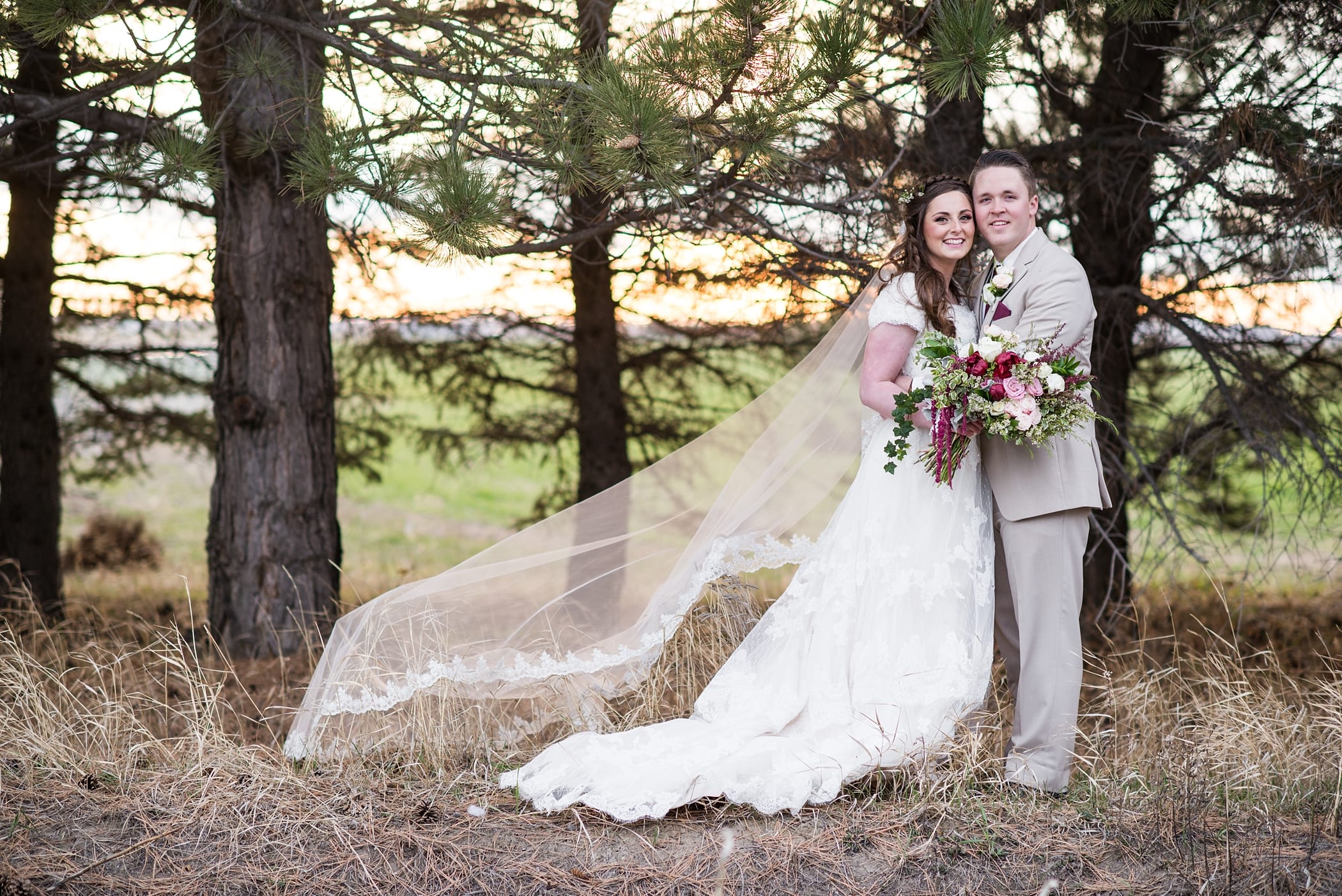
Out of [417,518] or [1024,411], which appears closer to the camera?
[1024,411]

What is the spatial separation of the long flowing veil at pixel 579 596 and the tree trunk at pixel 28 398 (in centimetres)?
485

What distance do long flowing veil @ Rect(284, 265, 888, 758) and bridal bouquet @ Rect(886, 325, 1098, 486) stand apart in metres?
0.70

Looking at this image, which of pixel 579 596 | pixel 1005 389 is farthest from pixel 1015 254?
pixel 579 596

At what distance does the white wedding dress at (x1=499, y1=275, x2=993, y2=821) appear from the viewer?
11.7 ft

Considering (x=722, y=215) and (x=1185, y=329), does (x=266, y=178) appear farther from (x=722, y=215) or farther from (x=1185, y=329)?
(x=1185, y=329)

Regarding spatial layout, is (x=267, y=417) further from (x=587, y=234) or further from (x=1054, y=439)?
(x=1054, y=439)

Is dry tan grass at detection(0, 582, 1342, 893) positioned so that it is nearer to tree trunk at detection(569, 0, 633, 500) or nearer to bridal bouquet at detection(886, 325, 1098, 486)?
bridal bouquet at detection(886, 325, 1098, 486)

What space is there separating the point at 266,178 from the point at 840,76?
358cm

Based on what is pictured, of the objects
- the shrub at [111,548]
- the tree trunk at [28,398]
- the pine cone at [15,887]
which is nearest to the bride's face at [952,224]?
the pine cone at [15,887]

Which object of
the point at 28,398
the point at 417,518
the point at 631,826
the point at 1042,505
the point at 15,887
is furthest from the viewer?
the point at 417,518

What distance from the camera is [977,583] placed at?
3818 mm

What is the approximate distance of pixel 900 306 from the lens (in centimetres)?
384

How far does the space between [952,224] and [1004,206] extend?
7.7 inches

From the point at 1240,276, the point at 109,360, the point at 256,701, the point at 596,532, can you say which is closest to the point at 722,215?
the point at 596,532
